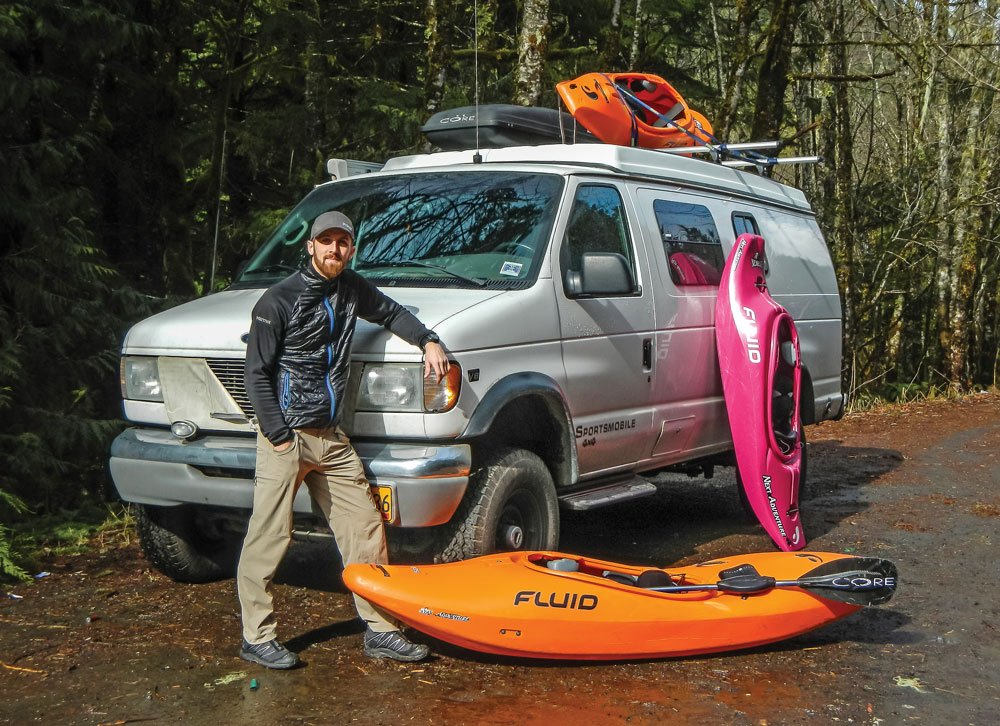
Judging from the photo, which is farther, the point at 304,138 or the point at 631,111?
the point at 304,138

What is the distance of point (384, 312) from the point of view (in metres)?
5.12

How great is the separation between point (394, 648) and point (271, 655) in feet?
1.71

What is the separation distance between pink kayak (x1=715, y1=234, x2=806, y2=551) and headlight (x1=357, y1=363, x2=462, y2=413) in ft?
8.70

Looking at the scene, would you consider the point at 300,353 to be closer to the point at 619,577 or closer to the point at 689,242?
the point at 619,577

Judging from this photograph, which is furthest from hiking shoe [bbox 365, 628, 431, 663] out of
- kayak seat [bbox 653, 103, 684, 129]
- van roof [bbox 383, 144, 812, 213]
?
kayak seat [bbox 653, 103, 684, 129]

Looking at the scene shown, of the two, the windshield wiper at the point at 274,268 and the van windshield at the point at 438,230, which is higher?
the van windshield at the point at 438,230

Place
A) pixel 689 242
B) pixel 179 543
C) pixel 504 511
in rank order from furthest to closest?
pixel 689 242
pixel 179 543
pixel 504 511

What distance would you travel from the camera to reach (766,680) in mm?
4832

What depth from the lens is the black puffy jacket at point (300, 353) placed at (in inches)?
190

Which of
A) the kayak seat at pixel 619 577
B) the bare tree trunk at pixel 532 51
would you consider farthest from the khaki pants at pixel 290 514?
the bare tree trunk at pixel 532 51

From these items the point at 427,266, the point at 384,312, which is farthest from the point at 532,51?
the point at 384,312

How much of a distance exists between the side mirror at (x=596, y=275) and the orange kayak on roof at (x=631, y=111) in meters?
1.87

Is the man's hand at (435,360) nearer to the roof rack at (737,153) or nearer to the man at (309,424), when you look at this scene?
the man at (309,424)

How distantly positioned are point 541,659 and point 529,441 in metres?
1.34
